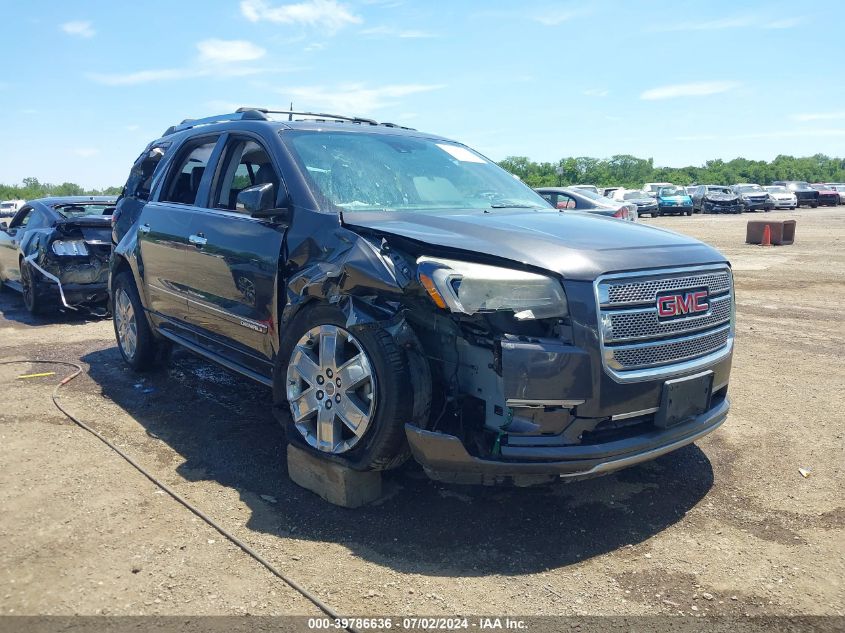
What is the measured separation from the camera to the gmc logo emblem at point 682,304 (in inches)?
134

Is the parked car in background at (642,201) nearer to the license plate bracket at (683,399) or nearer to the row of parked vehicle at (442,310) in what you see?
the row of parked vehicle at (442,310)

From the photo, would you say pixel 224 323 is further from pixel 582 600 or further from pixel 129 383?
pixel 582 600

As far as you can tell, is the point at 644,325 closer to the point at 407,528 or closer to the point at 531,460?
the point at 531,460

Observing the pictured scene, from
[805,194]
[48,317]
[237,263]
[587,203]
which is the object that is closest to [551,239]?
[237,263]

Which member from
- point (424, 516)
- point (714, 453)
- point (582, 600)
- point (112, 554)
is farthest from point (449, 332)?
point (714, 453)

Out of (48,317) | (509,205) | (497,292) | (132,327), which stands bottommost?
(48,317)

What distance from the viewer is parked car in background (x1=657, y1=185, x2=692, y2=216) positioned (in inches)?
1548

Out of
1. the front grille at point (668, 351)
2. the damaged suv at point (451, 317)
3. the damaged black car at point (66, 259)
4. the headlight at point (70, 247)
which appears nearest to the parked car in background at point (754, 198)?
the damaged black car at point (66, 259)

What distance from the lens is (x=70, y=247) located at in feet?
30.1


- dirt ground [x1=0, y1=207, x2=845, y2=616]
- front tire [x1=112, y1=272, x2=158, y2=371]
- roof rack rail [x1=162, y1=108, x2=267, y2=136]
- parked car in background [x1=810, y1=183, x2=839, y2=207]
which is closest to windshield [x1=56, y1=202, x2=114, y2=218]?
front tire [x1=112, y1=272, x2=158, y2=371]

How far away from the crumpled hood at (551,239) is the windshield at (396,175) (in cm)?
30

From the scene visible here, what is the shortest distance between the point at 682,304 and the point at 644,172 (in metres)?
91.1

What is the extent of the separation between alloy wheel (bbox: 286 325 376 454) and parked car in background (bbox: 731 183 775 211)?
42917mm

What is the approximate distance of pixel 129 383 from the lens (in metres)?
6.18
